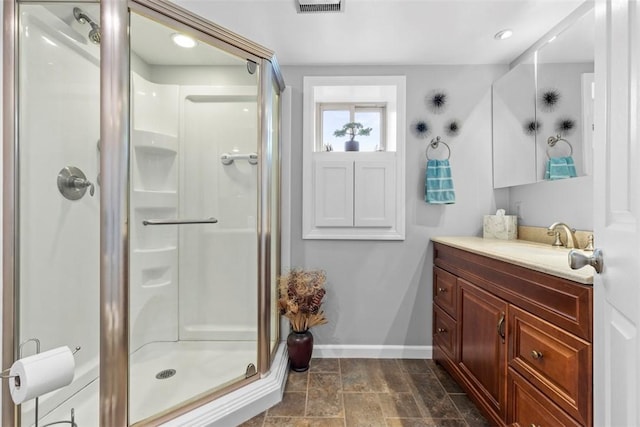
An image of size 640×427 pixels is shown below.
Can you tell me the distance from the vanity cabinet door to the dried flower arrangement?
896mm

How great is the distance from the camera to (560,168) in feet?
5.70

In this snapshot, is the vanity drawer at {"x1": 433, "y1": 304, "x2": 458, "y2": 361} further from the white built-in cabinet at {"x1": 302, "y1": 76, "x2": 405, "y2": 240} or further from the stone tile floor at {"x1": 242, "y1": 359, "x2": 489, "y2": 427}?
the white built-in cabinet at {"x1": 302, "y1": 76, "x2": 405, "y2": 240}

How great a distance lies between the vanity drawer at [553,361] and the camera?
95 centimetres

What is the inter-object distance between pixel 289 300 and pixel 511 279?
1.27 meters

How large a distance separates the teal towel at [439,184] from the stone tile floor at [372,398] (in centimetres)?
121

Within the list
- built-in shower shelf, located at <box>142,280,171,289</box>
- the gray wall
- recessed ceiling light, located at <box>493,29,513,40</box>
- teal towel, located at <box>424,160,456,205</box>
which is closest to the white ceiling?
recessed ceiling light, located at <box>493,29,513,40</box>

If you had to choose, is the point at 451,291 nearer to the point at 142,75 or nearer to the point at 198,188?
the point at 198,188

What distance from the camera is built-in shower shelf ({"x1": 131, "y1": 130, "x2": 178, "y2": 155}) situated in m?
1.68

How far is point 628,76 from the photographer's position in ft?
2.23

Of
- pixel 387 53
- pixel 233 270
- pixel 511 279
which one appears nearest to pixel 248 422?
pixel 233 270

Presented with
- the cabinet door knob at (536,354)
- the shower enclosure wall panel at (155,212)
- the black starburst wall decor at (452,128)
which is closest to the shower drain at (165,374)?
the shower enclosure wall panel at (155,212)

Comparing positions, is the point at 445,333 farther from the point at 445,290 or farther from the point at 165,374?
the point at 165,374

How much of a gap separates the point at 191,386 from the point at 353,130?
201cm

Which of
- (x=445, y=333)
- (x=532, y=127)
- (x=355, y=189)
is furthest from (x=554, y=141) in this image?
(x=445, y=333)
